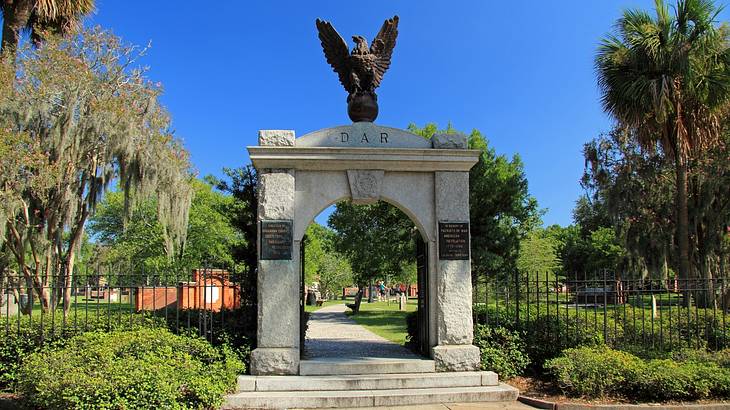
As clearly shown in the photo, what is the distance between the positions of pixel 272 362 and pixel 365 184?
10.4 ft

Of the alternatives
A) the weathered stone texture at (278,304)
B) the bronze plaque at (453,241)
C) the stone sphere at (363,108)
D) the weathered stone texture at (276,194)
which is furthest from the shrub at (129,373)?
the stone sphere at (363,108)

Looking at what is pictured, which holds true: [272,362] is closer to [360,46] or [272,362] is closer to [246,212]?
[246,212]

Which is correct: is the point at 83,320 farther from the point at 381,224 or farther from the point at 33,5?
the point at 381,224

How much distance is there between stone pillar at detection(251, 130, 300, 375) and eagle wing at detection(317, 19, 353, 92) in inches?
66.4

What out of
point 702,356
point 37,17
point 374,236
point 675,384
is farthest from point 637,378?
point 374,236

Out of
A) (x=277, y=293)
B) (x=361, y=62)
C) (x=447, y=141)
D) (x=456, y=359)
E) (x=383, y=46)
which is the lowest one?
(x=456, y=359)

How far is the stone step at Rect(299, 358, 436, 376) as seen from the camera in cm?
828

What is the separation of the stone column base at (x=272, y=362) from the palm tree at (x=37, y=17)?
1047 centimetres

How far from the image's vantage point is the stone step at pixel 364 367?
8.28 metres

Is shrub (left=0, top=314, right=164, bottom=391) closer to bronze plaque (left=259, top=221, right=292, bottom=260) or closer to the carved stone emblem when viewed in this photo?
bronze plaque (left=259, top=221, right=292, bottom=260)

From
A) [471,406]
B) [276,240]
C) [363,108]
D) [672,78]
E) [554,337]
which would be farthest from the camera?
[672,78]

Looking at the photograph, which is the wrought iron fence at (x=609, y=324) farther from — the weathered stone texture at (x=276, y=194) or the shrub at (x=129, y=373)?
the shrub at (x=129, y=373)

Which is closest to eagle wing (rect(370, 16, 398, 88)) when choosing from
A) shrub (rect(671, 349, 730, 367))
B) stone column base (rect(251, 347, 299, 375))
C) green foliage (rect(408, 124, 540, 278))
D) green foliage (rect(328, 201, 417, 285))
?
stone column base (rect(251, 347, 299, 375))

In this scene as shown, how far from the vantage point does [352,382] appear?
7.89 meters
